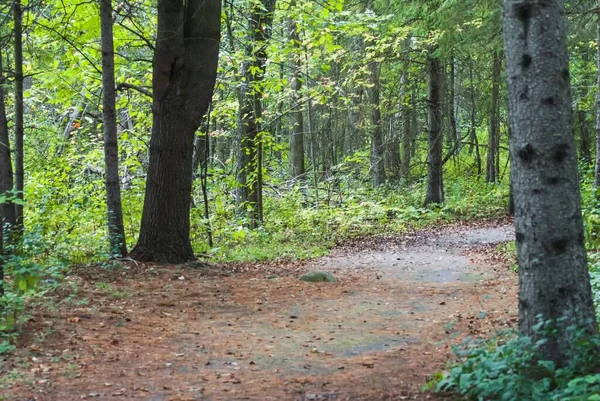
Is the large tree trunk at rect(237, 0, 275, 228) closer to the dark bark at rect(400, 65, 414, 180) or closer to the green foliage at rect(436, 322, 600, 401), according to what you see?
the dark bark at rect(400, 65, 414, 180)

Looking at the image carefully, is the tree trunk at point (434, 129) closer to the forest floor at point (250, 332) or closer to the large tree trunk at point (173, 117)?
the forest floor at point (250, 332)

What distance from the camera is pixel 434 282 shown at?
33.3 ft

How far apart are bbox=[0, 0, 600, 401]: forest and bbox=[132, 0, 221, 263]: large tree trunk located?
0.03m

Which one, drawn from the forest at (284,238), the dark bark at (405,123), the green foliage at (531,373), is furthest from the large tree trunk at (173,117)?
the dark bark at (405,123)

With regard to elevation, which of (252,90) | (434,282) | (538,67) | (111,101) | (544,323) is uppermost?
(252,90)

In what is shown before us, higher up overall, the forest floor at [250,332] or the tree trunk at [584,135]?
the tree trunk at [584,135]

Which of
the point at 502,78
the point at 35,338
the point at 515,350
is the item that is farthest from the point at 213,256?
the point at 502,78

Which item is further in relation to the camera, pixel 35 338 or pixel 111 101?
pixel 111 101

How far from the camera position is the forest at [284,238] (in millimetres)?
4020

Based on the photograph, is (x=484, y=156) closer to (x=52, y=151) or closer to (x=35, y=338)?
(x=52, y=151)

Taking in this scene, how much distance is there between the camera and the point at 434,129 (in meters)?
Result: 19.9

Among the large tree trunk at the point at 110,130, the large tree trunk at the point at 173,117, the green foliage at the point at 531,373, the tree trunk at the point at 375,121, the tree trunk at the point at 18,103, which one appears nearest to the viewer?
the green foliage at the point at 531,373

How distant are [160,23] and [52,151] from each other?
5656 millimetres

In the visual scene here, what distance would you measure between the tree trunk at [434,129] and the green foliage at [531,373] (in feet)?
52.4
